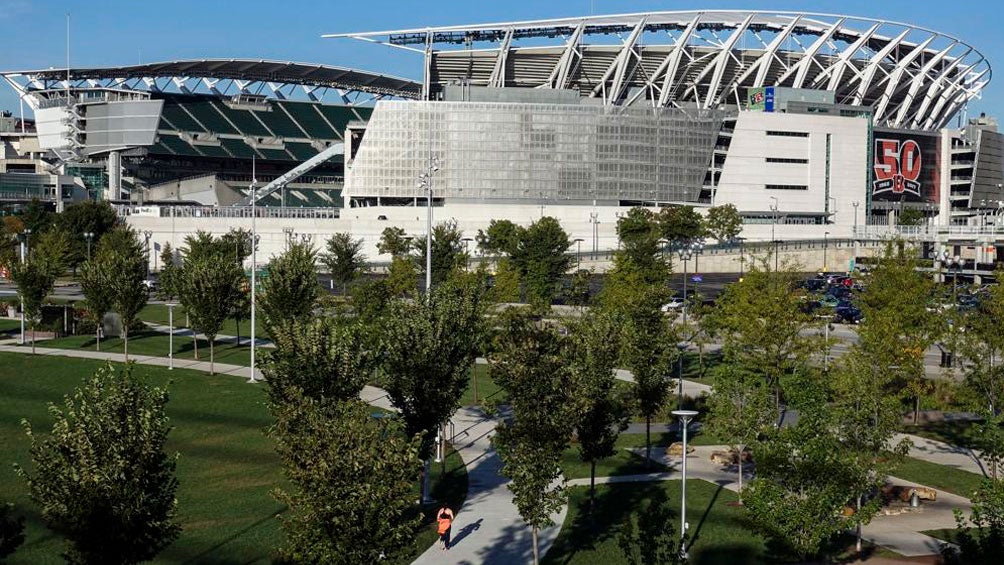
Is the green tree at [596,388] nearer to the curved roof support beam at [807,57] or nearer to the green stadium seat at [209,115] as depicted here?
the curved roof support beam at [807,57]

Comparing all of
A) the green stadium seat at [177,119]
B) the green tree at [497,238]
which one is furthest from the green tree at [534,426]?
the green stadium seat at [177,119]

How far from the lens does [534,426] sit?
84.3ft

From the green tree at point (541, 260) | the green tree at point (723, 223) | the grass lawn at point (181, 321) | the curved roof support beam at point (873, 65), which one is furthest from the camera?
the curved roof support beam at point (873, 65)

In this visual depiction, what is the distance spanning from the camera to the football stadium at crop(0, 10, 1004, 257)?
148 m

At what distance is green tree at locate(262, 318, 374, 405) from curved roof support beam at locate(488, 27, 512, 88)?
430 feet

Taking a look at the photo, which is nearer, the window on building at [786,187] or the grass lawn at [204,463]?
the grass lawn at [204,463]

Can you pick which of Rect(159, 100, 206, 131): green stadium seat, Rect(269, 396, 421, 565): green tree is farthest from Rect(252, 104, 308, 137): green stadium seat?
Rect(269, 396, 421, 565): green tree

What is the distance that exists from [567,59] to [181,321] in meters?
96.4

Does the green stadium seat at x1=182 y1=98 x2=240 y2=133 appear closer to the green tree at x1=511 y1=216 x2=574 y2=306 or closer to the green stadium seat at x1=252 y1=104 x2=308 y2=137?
the green stadium seat at x1=252 y1=104 x2=308 y2=137

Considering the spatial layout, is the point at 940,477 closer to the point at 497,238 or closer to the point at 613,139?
the point at 497,238

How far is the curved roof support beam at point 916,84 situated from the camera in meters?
166

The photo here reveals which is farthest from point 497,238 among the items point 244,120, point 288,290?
point 244,120

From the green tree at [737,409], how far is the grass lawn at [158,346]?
31.0m

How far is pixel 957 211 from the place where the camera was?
172000 millimetres
